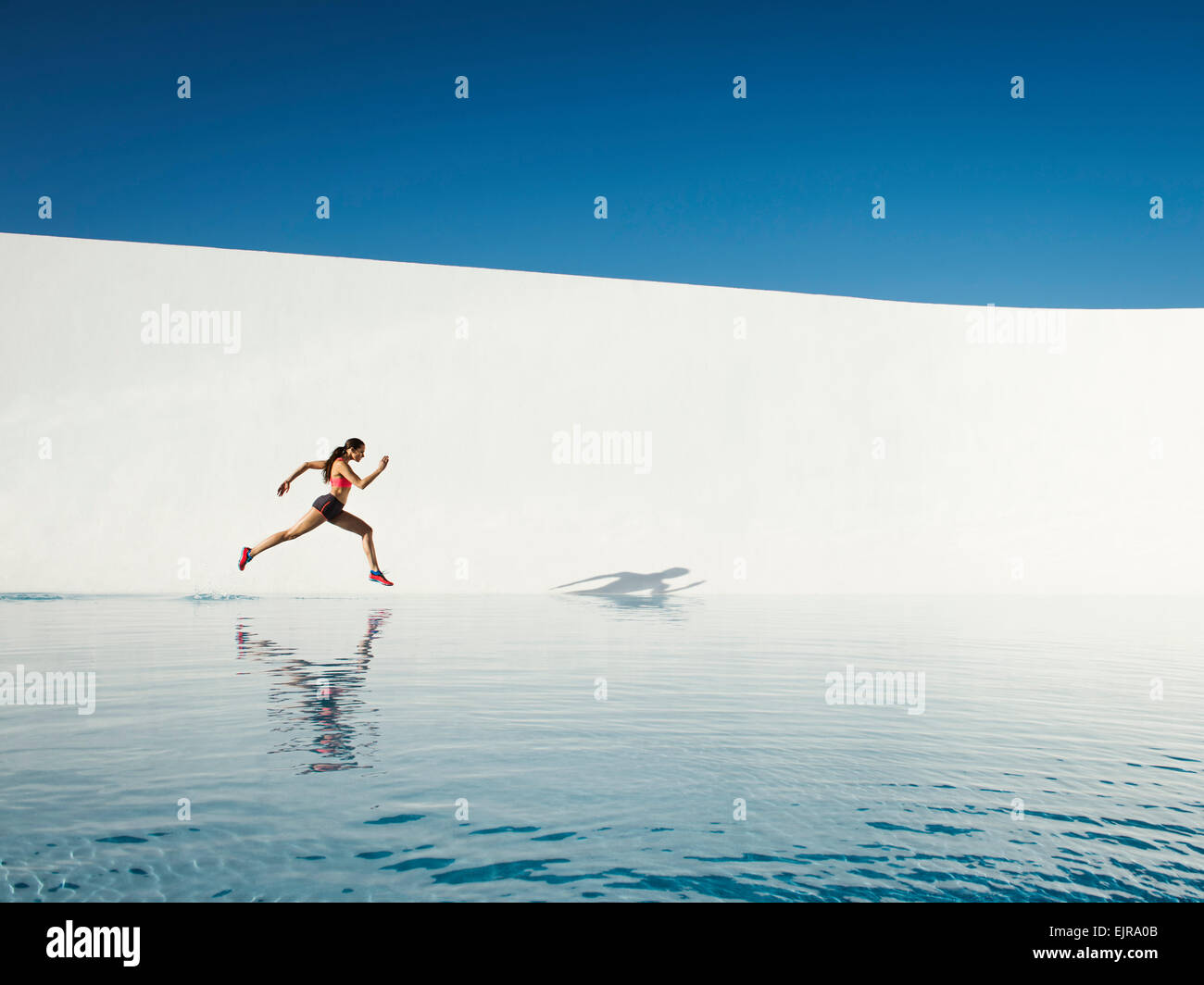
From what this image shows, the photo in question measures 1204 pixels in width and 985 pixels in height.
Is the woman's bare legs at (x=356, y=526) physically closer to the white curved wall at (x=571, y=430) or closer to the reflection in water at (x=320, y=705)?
the reflection in water at (x=320, y=705)

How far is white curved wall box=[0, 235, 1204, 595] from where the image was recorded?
16.8m

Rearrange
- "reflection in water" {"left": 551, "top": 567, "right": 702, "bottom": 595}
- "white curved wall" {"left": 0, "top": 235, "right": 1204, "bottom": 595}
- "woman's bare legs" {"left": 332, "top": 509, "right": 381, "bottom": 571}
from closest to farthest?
"woman's bare legs" {"left": 332, "top": 509, "right": 381, "bottom": 571}
"white curved wall" {"left": 0, "top": 235, "right": 1204, "bottom": 595}
"reflection in water" {"left": 551, "top": 567, "right": 702, "bottom": 595}

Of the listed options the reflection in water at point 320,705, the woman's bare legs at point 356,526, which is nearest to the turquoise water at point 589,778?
the reflection in water at point 320,705

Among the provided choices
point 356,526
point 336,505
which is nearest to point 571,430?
point 356,526

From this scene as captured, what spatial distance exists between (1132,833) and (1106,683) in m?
3.84

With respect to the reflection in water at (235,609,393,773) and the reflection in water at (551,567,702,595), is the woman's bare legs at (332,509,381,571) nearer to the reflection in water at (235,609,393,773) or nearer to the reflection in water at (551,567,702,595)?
the reflection in water at (235,609,393,773)

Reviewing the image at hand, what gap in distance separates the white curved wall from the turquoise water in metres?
9.88

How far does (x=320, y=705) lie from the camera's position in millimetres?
4684

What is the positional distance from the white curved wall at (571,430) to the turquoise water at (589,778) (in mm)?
9878

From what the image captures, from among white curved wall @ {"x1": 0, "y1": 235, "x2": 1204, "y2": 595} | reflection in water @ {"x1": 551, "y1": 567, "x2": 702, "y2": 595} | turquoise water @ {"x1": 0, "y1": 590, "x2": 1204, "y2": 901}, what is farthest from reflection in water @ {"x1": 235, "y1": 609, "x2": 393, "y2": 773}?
white curved wall @ {"x1": 0, "y1": 235, "x2": 1204, "y2": 595}

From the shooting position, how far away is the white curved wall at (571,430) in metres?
16.8

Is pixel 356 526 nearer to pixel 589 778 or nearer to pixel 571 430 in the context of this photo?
pixel 589 778

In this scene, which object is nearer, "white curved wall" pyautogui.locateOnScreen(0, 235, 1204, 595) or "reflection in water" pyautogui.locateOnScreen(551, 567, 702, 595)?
"white curved wall" pyautogui.locateOnScreen(0, 235, 1204, 595)

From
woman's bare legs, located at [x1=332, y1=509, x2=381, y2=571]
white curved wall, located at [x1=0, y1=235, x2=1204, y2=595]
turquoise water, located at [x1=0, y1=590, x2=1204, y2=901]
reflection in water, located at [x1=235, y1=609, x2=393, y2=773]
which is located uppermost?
white curved wall, located at [x1=0, y1=235, x2=1204, y2=595]
